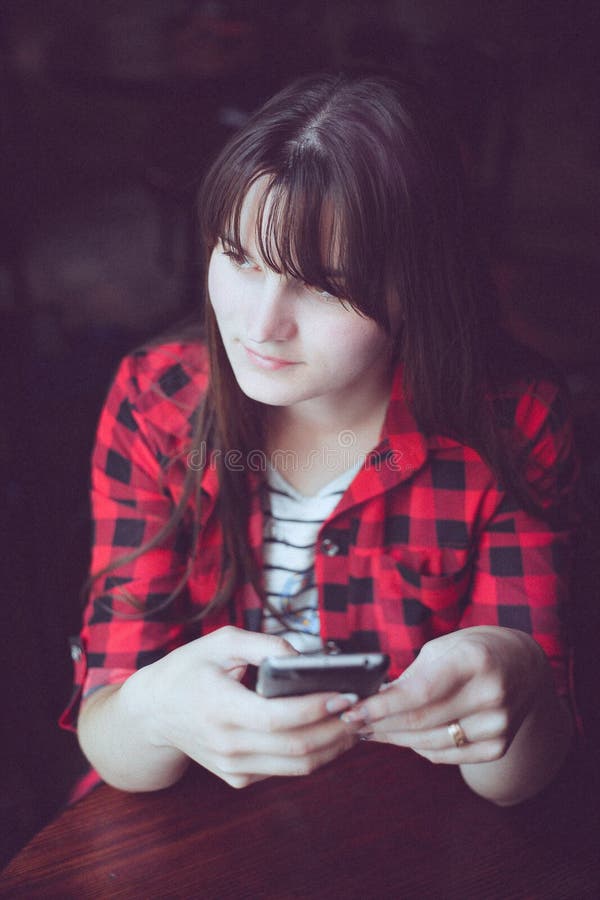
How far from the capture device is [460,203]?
0.90 metres

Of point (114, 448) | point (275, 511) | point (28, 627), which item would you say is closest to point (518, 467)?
point (275, 511)

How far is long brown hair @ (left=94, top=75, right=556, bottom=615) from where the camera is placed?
0.81m

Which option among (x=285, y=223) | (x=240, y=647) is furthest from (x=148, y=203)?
(x=240, y=647)

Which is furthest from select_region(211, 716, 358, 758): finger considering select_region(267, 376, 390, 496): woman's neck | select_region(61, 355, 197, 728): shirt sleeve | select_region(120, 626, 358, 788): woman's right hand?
select_region(267, 376, 390, 496): woman's neck

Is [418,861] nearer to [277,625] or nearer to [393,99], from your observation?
[277,625]

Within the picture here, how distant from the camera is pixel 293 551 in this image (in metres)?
1.14

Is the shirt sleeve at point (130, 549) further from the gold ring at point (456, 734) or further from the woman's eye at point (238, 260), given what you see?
the gold ring at point (456, 734)

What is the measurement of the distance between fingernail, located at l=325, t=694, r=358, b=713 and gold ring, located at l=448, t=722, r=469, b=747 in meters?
0.16

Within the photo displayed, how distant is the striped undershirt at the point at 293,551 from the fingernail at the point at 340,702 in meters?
0.43

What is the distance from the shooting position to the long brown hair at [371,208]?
31.9 inches

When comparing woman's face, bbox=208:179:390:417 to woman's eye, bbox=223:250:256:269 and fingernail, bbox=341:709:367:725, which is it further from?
fingernail, bbox=341:709:367:725

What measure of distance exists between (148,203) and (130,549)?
4387 millimetres

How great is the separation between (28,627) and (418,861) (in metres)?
0.85

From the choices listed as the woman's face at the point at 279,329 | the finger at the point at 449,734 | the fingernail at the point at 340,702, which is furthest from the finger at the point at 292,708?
the woman's face at the point at 279,329
